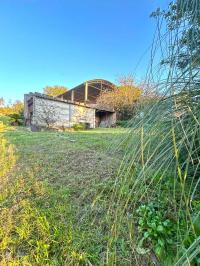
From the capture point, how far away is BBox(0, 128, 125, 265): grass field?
1344 mm

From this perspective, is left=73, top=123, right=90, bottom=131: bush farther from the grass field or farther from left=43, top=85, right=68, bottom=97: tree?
left=43, top=85, right=68, bottom=97: tree

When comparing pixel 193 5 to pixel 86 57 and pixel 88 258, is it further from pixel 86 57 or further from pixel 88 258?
pixel 86 57

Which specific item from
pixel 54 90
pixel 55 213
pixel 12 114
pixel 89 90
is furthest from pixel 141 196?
pixel 54 90

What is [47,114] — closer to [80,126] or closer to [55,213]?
[80,126]

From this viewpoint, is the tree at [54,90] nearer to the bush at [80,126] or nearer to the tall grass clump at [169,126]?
the bush at [80,126]

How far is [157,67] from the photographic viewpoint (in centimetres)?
113

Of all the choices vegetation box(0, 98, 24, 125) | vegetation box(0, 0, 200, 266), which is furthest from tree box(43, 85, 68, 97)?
vegetation box(0, 0, 200, 266)

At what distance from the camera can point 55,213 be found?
5.62 feet

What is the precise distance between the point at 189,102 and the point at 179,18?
42cm

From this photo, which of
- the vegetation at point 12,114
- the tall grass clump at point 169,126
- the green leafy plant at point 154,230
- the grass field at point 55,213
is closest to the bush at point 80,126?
the vegetation at point 12,114

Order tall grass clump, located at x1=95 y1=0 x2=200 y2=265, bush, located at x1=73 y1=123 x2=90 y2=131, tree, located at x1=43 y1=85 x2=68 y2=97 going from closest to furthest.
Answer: tall grass clump, located at x1=95 y1=0 x2=200 y2=265 < bush, located at x1=73 y1=123 x2=90 y2=131 < tree, located at x1=43 y1=85 x2=68 y2=97

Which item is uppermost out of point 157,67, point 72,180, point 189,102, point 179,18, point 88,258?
point 179,18

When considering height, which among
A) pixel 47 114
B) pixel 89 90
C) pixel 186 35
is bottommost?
pixel 186 35

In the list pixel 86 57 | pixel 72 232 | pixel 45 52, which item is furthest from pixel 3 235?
pixel 45 52
